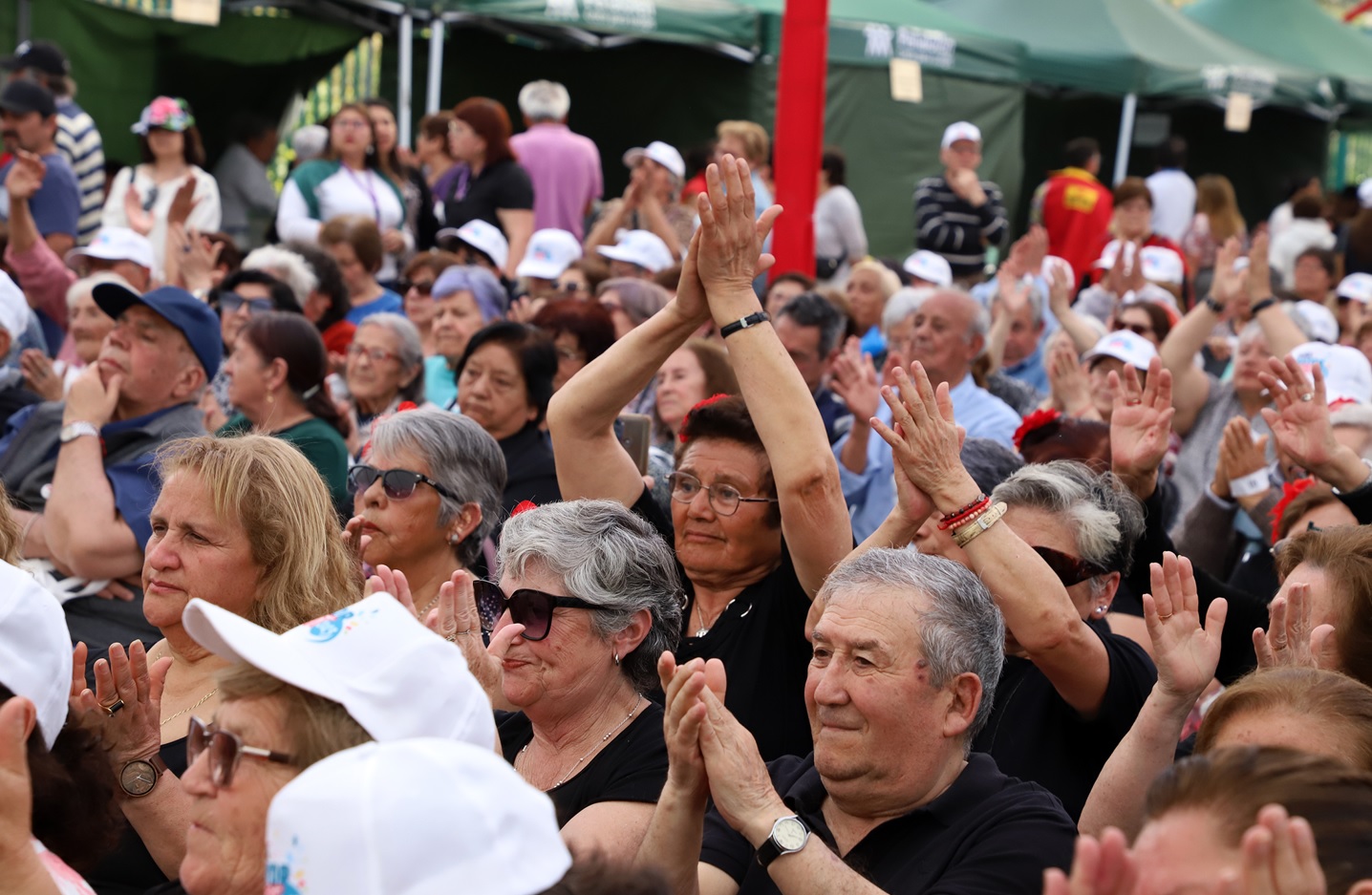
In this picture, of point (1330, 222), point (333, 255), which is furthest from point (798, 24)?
point (1330, 222)

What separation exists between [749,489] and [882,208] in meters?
11.4

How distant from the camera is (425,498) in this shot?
413 cm

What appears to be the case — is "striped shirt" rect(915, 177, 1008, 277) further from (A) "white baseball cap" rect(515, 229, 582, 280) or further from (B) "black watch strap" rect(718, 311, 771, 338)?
(B) "black watch strap" rect(718, 311, 771, 338)

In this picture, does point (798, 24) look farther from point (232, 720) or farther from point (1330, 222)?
point (1330, 222)

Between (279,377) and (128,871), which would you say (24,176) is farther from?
(128,871)

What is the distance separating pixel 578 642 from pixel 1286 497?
2521 mm

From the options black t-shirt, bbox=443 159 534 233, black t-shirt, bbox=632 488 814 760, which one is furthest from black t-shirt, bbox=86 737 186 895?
black t-shirt, bbox=443 159 534 233

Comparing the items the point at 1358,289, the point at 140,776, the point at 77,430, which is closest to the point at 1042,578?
the point at 140,776

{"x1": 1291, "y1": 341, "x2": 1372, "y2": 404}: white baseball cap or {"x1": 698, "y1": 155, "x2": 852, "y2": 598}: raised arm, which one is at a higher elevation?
{"x1": 698, "y1": 155, "x2": 852, "y2": 598}: raised arm

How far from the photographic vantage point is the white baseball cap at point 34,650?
7.61 feet

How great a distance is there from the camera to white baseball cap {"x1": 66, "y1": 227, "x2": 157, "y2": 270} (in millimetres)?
7242

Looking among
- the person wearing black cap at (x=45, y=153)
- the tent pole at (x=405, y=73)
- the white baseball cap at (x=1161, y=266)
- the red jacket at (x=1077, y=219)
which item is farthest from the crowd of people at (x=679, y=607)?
the red jacket at (x=1077, y=219)

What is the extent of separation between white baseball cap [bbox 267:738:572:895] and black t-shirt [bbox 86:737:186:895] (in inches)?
57.8

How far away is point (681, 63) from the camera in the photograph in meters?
14.7
